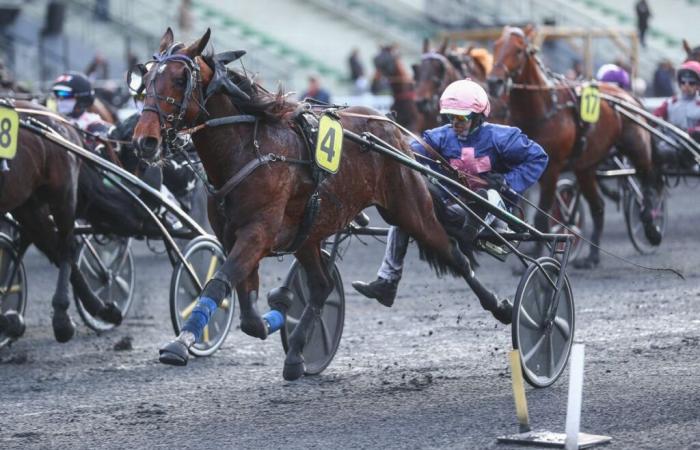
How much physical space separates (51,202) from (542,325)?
11.3 ft

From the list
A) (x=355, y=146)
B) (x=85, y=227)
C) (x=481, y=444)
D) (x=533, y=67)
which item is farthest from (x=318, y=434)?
(x=533, y=67)

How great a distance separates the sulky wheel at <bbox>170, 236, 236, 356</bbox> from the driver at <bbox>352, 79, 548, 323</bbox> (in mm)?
1213

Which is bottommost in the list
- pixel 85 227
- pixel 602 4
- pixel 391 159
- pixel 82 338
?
pixel 82 338

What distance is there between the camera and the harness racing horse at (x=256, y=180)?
21.9ft

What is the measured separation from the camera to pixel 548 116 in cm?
1214

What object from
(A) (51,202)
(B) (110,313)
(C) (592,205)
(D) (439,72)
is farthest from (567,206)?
(A) (51,202)

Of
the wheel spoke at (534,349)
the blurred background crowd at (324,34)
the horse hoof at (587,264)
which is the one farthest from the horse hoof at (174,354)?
the blurred background crowd at (324,34)

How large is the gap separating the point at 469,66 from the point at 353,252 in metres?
2.31

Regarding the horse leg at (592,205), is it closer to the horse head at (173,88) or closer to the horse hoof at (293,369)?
the horse hoof at (293,369)

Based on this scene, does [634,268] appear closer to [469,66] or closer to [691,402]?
[469,66]

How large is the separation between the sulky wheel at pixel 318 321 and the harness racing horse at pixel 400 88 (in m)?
8.31

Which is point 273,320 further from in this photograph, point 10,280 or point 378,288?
point 10,280

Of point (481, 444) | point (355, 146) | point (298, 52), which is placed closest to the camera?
point (481, 444)

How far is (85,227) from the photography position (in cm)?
969
